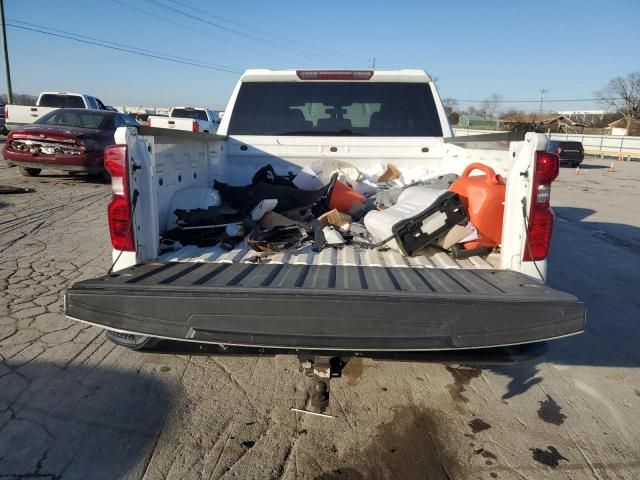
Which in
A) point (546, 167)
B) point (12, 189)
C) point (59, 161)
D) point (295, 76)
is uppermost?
point (295, 76)

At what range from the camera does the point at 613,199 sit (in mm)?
12938

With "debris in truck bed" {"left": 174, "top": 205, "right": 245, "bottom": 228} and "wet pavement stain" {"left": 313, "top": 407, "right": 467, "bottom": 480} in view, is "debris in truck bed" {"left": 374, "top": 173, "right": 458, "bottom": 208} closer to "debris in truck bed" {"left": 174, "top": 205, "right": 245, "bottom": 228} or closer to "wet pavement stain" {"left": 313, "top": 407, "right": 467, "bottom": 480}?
"debris in truck bed" {"left": 174, "top": 205, "right": 245, "bottom": 228}

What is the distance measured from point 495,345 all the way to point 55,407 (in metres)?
2.56

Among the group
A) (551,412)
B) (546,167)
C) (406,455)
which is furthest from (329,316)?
(551,412)

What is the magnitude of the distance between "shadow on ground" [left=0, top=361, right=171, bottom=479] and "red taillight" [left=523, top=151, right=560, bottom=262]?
7.82 ft

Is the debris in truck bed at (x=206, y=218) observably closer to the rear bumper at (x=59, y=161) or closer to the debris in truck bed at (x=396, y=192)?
the debris in truck bed at (x=396, y=192)

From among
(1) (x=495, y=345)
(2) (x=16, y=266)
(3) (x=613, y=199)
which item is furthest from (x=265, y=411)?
(3) (x=613, y=199)

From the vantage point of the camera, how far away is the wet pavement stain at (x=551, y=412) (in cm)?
293

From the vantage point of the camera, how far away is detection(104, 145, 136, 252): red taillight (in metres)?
2.57

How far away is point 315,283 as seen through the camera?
92.6 inches

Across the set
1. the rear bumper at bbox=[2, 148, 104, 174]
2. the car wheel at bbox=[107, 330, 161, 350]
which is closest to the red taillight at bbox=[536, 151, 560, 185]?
Answer: the car wheel at bbox=[107, 330, 161, 350]

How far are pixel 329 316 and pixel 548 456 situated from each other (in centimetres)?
157

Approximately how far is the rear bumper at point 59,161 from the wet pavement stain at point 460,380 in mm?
9846

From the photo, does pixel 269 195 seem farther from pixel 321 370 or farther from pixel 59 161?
pixel 59 161
